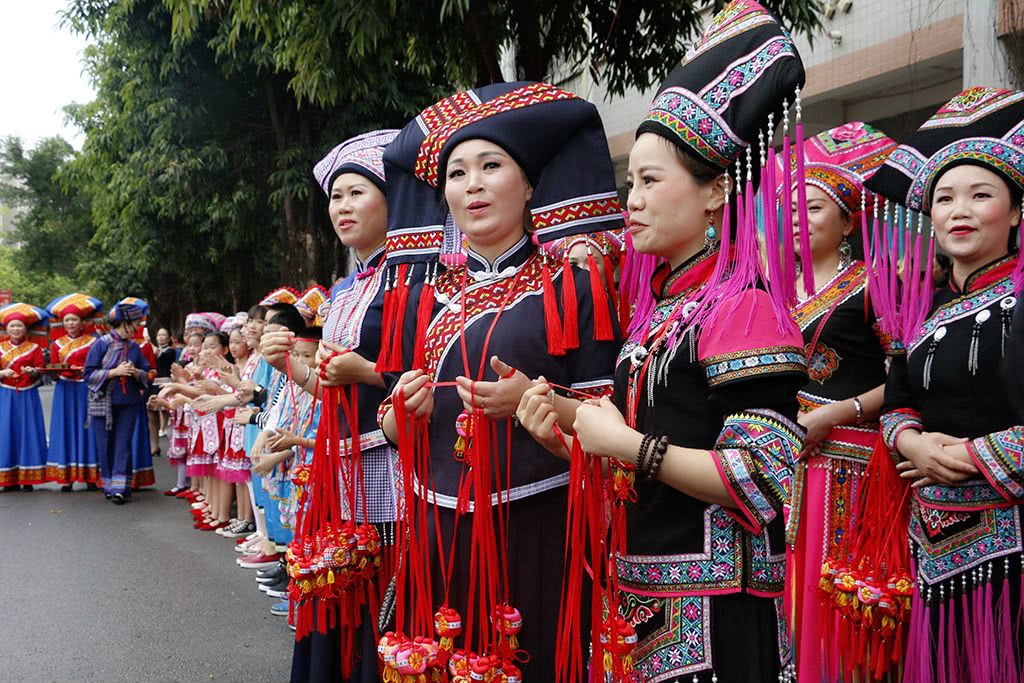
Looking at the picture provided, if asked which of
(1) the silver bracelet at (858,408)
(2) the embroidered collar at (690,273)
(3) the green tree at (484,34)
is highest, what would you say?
(3) the green tree at (484,34)

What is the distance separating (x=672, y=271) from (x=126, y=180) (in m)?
11.6

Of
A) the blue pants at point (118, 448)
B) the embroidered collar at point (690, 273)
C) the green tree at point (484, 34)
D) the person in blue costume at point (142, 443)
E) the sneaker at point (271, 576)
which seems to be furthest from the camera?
the person in blue costume at point (142, 443)

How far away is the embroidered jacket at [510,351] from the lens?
2221 millimetres

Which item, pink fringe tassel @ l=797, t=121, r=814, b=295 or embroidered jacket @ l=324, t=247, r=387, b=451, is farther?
embroidered jacket @ l=324, t=247, r=387, b=451

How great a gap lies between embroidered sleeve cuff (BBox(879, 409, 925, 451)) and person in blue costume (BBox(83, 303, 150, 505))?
8.46m

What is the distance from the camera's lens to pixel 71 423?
402 inches

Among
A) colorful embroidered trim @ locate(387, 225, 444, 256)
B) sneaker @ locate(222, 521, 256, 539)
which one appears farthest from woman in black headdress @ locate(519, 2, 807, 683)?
sneaker @ locate(222, 521, 256, 539)

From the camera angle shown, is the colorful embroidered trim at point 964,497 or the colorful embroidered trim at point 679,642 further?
the colorful embroidered trim at point 964,497

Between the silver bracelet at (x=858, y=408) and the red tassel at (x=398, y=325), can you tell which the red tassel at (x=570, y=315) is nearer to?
the red tassel at (x=398, y=325)

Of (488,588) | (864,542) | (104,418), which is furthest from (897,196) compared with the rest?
(104,418)

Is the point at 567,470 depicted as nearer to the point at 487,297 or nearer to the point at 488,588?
the point at 488,588

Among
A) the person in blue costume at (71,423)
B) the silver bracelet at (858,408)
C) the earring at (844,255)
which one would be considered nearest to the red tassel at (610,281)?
the silver bracelet at (858,408)

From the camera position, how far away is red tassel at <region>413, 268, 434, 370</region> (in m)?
2.43

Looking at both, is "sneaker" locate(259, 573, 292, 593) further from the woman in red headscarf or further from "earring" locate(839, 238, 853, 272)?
the woman in red headscarf
